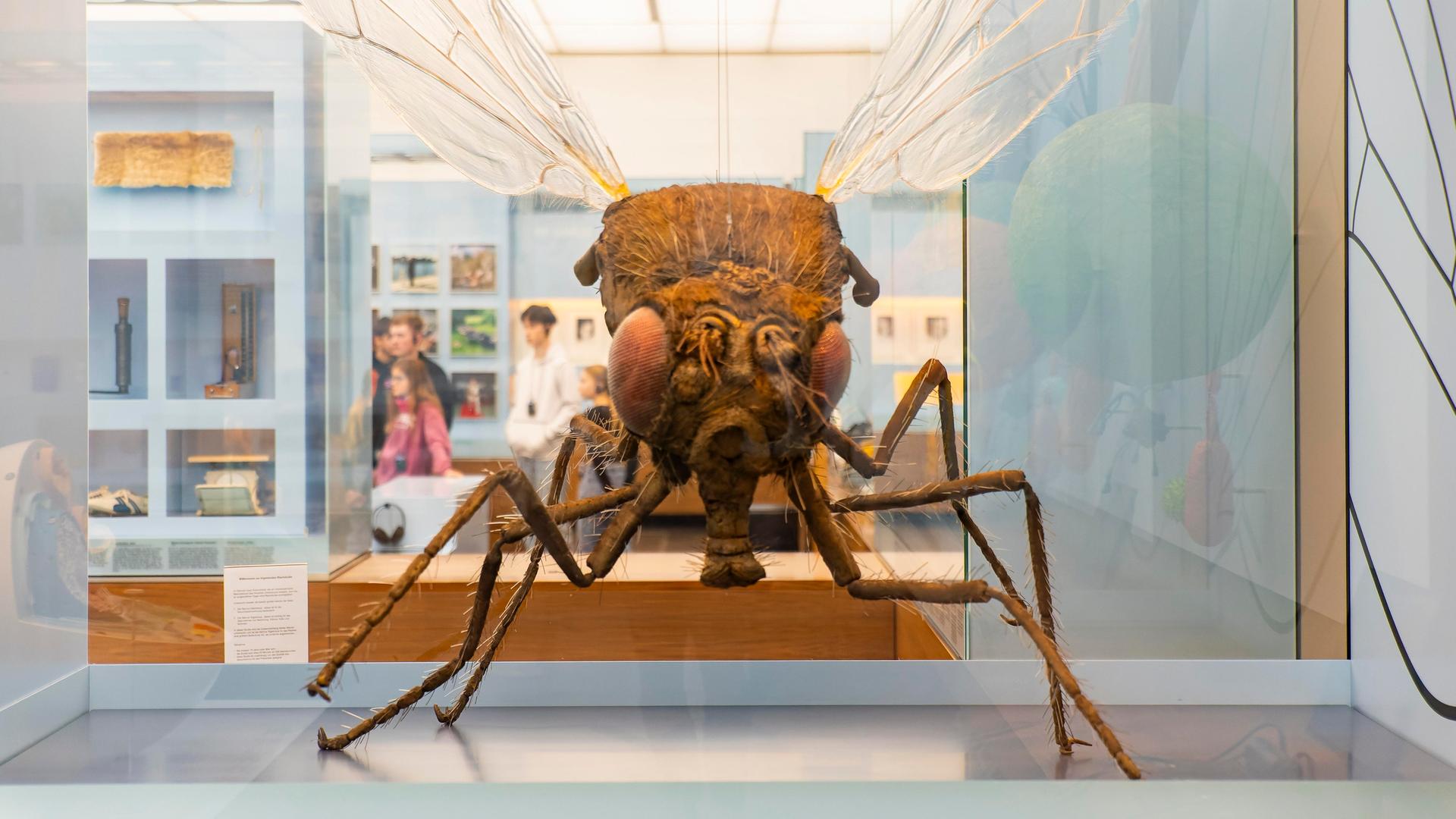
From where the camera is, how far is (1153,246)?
5.23 feet

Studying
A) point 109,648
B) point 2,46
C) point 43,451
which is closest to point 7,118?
point 2,46

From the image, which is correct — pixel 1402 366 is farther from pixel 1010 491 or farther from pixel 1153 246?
pixel 1010 491

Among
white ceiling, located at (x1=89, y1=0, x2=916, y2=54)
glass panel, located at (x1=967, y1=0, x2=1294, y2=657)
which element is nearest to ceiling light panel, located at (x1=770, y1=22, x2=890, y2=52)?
white ceiling, located at (x1=89, y1=0, x2=916, y2=54)

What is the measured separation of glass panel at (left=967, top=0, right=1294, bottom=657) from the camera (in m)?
1.58

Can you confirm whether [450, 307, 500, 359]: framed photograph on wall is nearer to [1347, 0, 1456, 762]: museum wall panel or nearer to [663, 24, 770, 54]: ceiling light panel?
[663, 24, 770, 54]: ceiling light panel

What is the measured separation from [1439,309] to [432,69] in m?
1.35

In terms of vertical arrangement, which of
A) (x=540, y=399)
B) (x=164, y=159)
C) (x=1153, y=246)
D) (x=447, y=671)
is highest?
(x=164, y=159)

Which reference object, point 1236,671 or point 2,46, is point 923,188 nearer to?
point 1236,671

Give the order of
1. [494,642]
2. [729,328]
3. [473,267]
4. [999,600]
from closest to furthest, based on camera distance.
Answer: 1. [729,328]
2. [999,600]
3. [494,642]
4. [473,267]

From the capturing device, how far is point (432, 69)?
4.01 ft

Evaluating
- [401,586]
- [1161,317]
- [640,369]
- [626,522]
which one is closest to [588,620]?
[626,522]

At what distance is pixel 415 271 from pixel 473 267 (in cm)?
Answer: 10

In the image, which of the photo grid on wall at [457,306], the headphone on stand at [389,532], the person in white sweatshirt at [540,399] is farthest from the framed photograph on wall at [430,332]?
the headphone on stand at [389,532]

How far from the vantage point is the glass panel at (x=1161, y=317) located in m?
1.58
